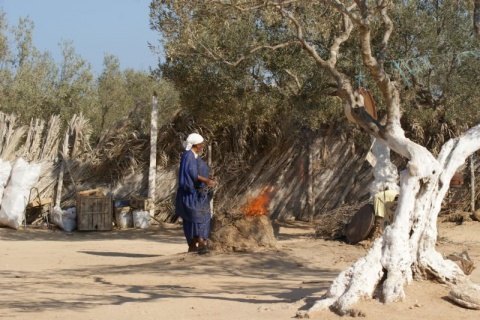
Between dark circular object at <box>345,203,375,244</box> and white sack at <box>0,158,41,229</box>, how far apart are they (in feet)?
27.6

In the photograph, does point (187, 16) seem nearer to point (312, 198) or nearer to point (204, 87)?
point (204, 87)

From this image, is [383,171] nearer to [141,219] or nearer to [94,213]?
[141,219]

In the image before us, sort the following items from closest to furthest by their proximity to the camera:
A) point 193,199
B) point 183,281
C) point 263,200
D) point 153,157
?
Result: 1. point 183,281
2. point 193,199
3. point 263,200
4. point 153,157

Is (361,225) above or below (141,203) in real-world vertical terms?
below

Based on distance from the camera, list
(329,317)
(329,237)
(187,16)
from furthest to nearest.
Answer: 1. (329,237)
2. (187,16)
3. (329,317)

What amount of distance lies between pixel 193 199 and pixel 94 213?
6.63m

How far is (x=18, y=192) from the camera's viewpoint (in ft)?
56.7

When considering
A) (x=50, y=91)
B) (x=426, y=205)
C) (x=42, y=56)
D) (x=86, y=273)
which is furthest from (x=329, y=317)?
(x=42, y=56)

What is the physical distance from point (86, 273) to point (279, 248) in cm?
279

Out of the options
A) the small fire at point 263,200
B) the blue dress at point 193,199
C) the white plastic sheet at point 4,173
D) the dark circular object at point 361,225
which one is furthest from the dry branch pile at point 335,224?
the white plastic sheet at point 4,173

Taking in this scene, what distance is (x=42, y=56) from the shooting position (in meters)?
28.0

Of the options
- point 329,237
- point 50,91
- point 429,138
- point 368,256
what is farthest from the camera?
point 50,91

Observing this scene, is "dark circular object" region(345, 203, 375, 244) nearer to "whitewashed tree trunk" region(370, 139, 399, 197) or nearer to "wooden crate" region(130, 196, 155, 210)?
"whitewashed tree trunk" region(370, 139, 399, 197)

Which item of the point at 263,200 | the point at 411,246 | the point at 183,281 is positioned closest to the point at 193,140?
the point at 183,281
